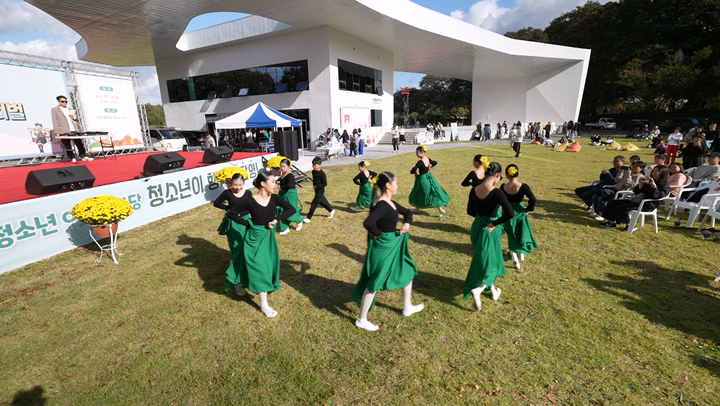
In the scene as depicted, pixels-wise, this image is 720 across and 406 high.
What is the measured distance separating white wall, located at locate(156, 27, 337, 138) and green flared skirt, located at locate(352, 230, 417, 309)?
21.0 m

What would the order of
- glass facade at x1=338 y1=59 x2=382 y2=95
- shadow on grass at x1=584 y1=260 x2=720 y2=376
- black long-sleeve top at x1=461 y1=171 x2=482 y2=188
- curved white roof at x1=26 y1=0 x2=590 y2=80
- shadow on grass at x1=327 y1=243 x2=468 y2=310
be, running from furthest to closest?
glass facade at x1=338 y1=59 x2=382 y2=95, curved white roof at x1=26 y1=0 x2=590 y2=80, black long-sleeve top at x1=461 y1=171 x2=482 y2=188, shadow on grass at x1=327 y1=243 x2=468 y2=310, shadow on grass at x1=584 y1=260 x2=720 y2=376

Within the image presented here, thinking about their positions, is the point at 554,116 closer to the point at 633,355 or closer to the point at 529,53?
the point at 529,53

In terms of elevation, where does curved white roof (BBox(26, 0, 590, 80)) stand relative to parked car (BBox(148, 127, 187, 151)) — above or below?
above

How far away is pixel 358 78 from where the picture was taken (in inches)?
1017

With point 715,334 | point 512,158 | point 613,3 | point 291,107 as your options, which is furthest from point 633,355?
point 613,3

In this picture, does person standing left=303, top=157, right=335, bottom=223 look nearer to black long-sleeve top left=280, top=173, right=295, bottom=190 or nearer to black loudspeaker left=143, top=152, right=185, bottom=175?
black long-sleeve top left=280, top=173, right=295, bottom=190

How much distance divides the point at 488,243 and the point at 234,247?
3.38 metres

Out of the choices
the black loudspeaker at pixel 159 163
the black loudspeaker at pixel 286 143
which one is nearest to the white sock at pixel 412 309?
the black loudspeaker at pixel 159 163

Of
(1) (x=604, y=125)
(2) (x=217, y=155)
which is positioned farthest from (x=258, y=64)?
(1) (x=604, y=125)

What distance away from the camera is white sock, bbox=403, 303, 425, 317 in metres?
4.04

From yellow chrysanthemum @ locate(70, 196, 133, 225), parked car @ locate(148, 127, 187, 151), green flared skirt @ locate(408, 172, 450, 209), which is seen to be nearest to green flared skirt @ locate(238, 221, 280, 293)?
yellow chrysanthemum @ locate(70, 196, 133, 225)

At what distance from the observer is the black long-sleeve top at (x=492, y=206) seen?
13.0 feet

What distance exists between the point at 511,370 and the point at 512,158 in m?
17.6

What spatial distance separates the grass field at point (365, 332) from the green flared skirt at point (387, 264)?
2.17 feet
